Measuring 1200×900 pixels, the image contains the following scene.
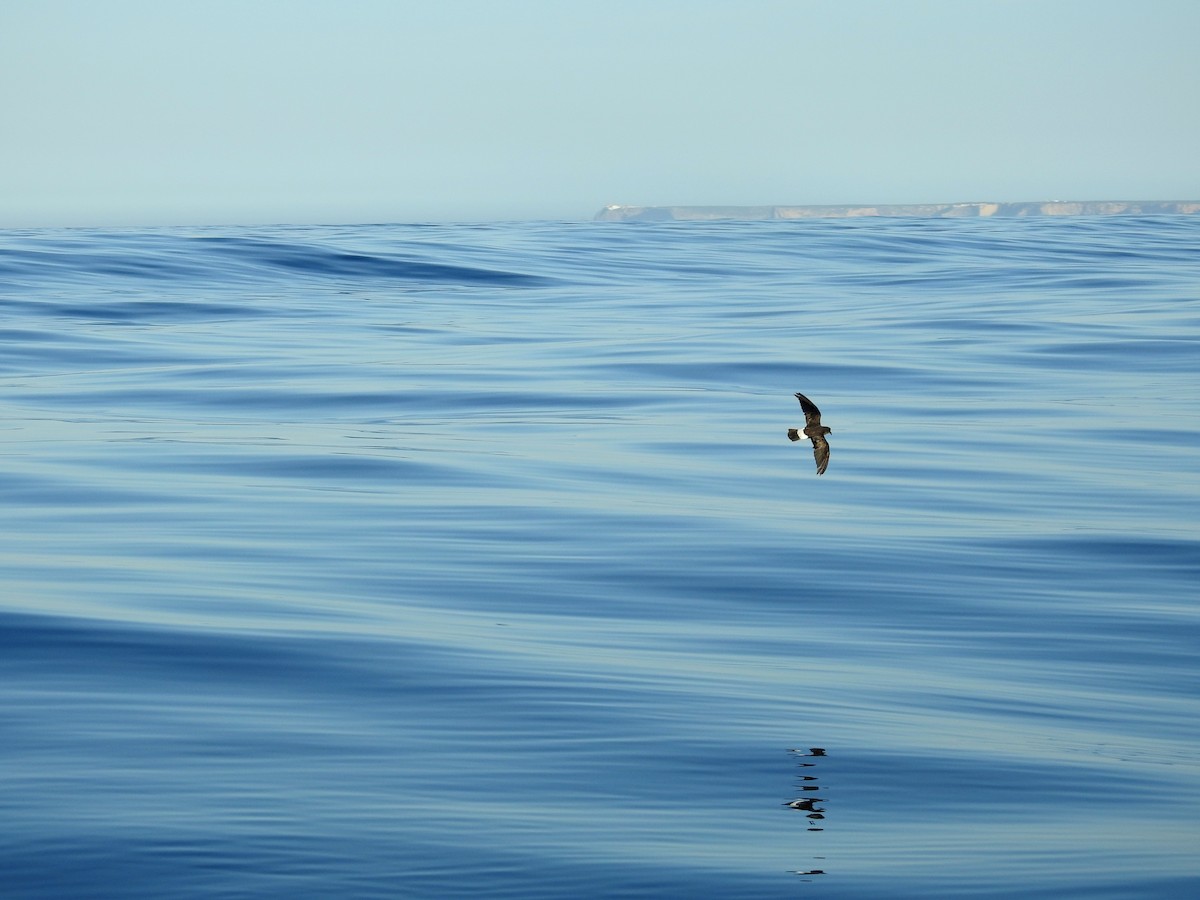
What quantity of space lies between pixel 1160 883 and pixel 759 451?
10224mm

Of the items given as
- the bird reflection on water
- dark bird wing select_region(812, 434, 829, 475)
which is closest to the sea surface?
the bird reflection on water

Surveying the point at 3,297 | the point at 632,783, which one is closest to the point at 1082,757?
the point at 632,783

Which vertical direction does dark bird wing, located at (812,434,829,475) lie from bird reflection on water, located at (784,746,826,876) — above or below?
above

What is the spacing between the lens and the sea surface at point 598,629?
249 inches

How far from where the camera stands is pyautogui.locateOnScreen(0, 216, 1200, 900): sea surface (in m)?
6.34

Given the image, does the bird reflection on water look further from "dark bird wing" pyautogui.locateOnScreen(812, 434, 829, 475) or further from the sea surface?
"dark bird wing" pyautogui.locateOnScreen(812, 434, 829, 475)

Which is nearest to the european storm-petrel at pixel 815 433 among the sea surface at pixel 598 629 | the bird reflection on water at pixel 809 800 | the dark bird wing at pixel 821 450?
the dark bird wing at pixel 821 450

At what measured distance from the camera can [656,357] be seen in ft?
79.8

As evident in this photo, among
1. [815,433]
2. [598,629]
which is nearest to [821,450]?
[815,433]

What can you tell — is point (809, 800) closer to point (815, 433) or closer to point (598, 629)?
point (815, 433)

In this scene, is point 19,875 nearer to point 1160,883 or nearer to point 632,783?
point 632,783

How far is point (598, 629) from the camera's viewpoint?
31.3 ft

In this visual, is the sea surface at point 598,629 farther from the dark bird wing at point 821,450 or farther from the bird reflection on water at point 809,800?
the dark bird wing at point 821,450

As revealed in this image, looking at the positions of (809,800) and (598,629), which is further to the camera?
(598,629)
